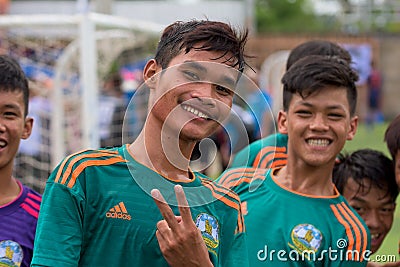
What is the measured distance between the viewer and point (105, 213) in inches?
93.6

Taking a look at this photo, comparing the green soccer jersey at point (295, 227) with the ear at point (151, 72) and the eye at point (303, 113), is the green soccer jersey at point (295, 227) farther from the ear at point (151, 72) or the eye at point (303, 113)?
the ear at point (151, 72)

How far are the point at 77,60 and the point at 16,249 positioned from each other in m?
5.91

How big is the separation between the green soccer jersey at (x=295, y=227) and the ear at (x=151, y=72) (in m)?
0.87

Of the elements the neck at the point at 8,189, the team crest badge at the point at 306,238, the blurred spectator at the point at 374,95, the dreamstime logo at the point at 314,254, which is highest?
the blurred spectator at the point at 374,95

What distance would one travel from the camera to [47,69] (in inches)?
366

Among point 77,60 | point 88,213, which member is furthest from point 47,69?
point 88,213

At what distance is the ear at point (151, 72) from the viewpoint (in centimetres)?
251

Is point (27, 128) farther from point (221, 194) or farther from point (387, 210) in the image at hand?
point (387, 210)

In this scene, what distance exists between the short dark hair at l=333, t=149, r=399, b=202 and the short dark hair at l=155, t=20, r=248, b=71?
168 centimetres

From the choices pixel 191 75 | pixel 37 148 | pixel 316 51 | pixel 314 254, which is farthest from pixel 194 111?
pixel 37 148

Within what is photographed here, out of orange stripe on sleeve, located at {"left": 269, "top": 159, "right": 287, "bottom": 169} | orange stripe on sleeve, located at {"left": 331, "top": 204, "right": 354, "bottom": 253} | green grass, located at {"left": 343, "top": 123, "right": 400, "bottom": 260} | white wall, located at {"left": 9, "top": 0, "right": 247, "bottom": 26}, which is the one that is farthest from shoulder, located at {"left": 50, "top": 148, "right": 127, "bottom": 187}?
white wall, located at {"left": 9, "top": 0, "right": 247, "bottom": 26}

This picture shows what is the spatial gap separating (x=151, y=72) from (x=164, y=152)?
27 centimetres

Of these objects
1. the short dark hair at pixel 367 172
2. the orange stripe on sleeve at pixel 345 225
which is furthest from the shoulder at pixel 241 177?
the short dark hair at pixel 367 172

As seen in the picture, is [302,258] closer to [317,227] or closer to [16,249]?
[317,227]
